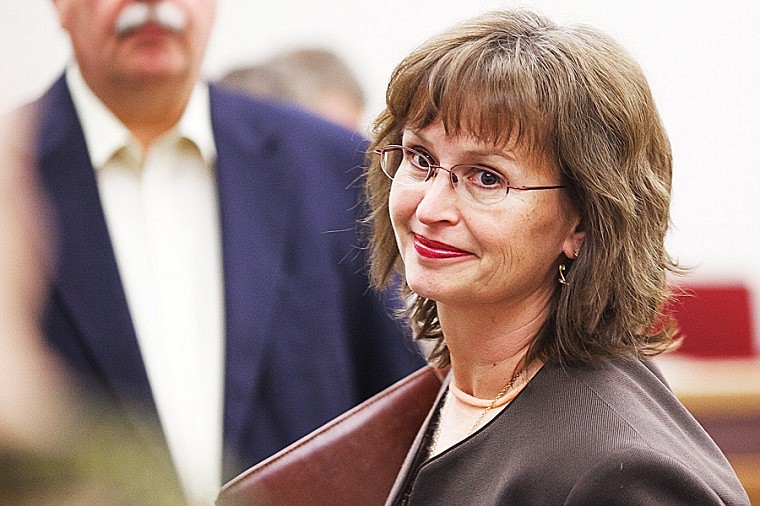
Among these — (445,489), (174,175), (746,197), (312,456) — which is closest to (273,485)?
(312,456)

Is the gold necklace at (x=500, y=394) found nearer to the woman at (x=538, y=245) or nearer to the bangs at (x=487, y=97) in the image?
the woman at (x=538, y=245)

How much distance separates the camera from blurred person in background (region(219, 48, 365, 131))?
3.86 m

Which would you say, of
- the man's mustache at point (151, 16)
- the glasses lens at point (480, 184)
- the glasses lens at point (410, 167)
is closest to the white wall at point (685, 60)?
the man's mustache at point (151, 16)

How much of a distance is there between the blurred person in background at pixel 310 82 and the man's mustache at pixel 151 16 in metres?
1.91

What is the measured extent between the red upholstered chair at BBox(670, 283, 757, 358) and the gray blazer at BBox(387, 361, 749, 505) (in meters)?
3.90

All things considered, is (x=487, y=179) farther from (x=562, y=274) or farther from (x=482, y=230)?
(x=562, y=274)

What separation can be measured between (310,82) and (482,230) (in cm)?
284

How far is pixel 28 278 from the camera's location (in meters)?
0.48

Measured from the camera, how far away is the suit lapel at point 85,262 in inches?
69.1

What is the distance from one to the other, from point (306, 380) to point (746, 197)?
4687 millimetres

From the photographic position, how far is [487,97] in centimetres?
124

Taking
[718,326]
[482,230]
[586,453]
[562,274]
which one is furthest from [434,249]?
[718,326]

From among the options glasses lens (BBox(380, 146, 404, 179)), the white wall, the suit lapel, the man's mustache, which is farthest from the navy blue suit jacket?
the white wall

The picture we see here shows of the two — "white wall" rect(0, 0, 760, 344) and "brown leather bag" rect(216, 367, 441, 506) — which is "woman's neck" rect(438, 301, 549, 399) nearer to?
"brown leather bag" rect(216, 367, 441, 506)
